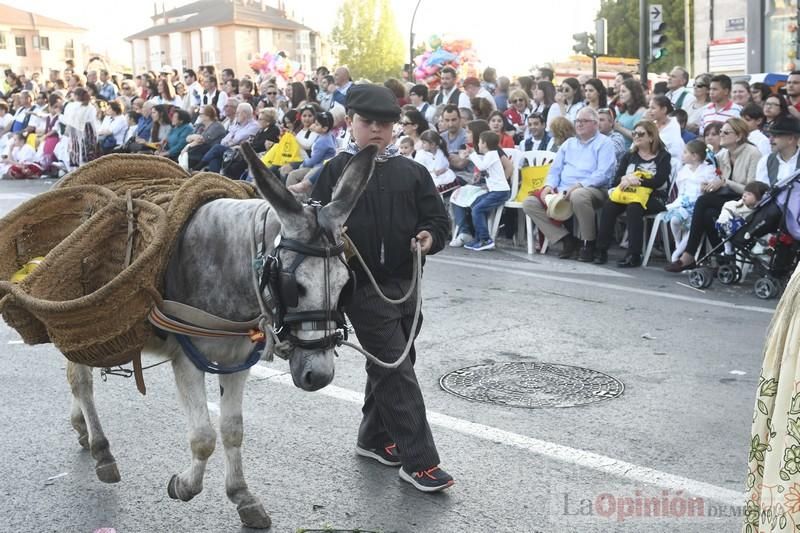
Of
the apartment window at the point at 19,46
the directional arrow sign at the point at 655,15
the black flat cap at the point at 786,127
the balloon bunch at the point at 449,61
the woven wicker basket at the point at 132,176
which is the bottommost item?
the woven wicker basket at the point at 132,176

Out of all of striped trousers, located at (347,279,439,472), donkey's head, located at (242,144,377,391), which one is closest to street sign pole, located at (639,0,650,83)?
striped trousers, located at (347,279,439,472)

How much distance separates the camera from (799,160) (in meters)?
9.45

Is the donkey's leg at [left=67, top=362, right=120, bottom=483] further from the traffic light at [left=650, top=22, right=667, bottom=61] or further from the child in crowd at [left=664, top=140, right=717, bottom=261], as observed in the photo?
the traffic light at [left=650, top=22, right=667, bottom=61]

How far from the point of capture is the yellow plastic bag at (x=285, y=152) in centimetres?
1477

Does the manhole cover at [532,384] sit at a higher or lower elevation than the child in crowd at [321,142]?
lower

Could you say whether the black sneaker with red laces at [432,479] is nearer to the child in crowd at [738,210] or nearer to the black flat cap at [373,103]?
the black flat cap at [373,103]

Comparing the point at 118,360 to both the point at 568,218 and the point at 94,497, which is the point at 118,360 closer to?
the point at 94,497

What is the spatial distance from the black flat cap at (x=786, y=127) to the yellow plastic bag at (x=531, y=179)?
3.31m

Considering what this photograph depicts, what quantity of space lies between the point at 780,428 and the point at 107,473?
3.38m

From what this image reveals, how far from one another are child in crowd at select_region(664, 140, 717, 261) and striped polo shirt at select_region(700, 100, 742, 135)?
5.05ft

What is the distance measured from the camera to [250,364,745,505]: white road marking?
183 inches

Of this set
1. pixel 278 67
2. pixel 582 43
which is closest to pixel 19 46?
pixel 278 67

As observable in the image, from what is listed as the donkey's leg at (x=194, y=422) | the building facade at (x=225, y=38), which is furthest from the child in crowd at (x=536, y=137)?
the building facade at (x=225, y=38)

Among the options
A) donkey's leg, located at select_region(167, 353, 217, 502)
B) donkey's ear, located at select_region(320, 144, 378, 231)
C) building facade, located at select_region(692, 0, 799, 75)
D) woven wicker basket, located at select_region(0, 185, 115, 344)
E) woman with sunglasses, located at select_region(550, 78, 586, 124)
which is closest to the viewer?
donkey's ear, located at select_region(320, 144, 378, 231)
